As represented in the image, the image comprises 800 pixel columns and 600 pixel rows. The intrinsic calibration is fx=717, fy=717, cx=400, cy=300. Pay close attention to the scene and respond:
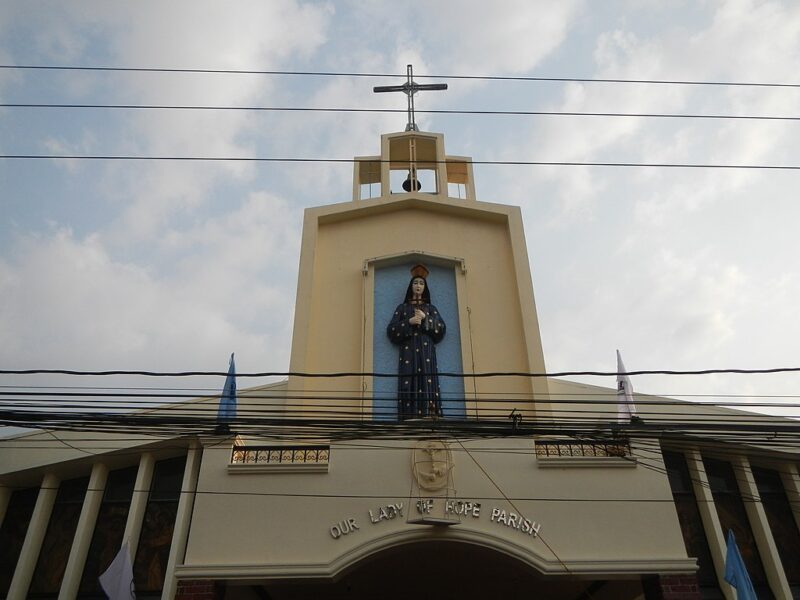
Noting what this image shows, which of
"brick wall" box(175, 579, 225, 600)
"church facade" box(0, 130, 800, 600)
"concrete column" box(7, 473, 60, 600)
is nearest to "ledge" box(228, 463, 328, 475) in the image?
"church facade" box(0, 130, 800, 600)

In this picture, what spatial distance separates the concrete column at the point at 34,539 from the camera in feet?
33.6

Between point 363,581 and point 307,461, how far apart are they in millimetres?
3147

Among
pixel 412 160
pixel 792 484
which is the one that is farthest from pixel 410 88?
pixel 792 484

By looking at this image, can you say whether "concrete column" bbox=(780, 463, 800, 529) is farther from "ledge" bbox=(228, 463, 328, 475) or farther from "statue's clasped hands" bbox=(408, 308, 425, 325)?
"ledge" bbox=(228, 463, 328, 475)

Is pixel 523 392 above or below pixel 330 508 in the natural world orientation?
above

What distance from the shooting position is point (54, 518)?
11070 mm

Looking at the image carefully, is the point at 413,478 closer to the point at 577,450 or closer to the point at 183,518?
the point at 577,450

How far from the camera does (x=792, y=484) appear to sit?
10.9m

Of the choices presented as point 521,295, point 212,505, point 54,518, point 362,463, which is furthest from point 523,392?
point 54,518

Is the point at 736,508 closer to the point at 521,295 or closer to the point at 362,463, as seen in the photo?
the point at 521,295

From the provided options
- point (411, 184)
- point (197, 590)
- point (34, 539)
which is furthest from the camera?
point (411, 184)

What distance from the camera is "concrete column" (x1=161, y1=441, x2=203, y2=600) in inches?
378

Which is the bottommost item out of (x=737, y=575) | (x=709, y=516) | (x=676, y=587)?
(x=676, y=587)

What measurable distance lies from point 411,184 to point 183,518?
26.5ft
